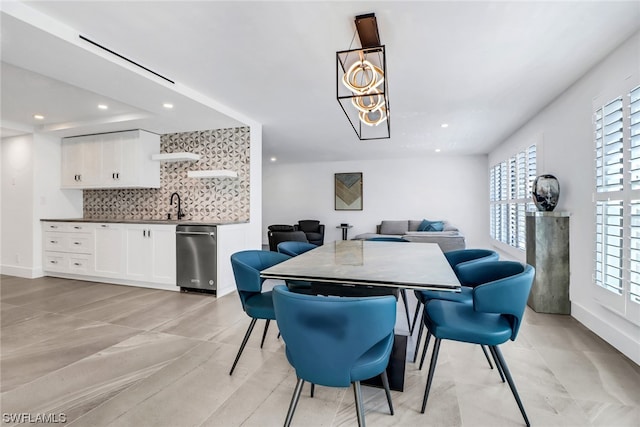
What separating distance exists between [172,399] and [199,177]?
330 cm

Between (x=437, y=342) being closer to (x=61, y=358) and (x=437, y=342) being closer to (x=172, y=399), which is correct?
(x=172, y=399)

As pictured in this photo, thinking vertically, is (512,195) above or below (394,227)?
above

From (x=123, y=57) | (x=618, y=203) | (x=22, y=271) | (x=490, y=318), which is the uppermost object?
(x=123, y=57)

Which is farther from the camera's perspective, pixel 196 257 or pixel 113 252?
pixel 113 252

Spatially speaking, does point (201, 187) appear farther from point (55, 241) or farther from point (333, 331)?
point (333, 331)

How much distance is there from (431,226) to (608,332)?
440 cm

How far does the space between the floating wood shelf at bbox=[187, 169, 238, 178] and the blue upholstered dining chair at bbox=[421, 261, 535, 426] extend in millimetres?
3297

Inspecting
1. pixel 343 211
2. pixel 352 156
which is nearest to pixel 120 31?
pixel 352 156

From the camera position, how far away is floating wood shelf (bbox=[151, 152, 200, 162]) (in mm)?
4378

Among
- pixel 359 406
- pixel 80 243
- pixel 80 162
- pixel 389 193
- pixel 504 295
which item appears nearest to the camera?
pixel 359 406

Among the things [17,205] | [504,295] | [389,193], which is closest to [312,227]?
[389,193]

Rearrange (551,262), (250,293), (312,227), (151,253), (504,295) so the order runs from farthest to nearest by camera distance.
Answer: (312,227) < (151,253) < (551,262) < (250,293) < (504,295)

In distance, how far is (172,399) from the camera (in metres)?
1.79

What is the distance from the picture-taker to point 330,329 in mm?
1158
